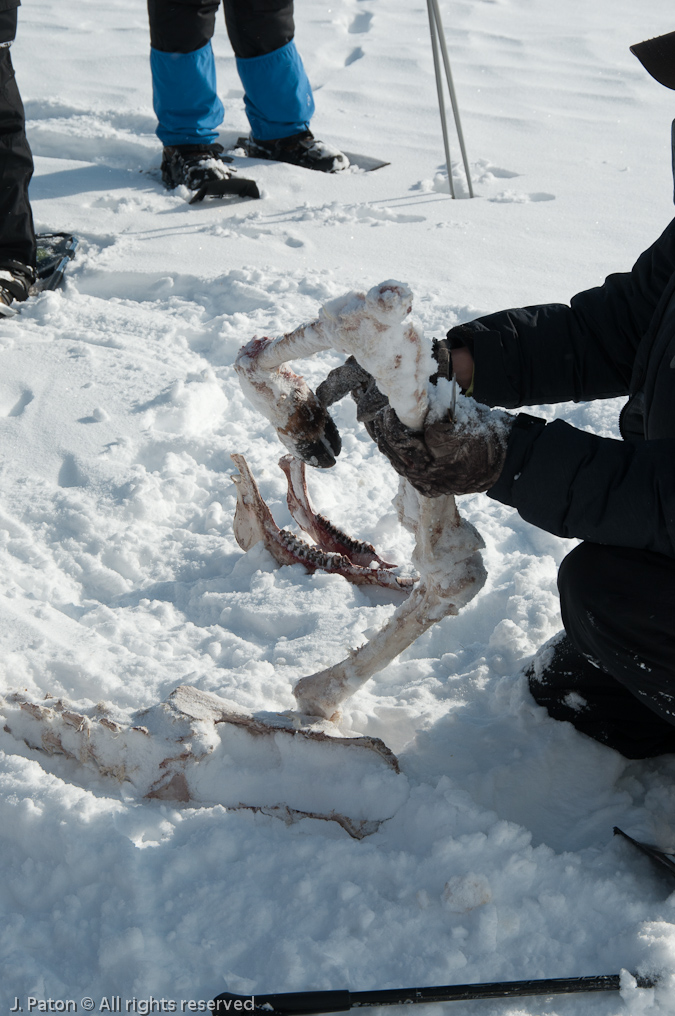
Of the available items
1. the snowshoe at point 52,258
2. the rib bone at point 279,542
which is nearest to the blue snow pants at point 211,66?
the snowshoe at point 52,258

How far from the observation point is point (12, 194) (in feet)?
10.3

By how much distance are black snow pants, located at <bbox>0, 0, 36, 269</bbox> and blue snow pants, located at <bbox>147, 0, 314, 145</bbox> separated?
1.02m

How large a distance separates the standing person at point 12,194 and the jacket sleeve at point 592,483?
2482mm

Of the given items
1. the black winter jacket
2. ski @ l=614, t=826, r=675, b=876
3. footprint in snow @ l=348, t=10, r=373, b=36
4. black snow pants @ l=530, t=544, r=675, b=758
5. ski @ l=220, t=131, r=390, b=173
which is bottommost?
ski @ l=614, t=826, r=675, b=876

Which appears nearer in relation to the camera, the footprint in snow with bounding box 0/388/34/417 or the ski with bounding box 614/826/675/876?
the ski with bounding box 614/826/675/876

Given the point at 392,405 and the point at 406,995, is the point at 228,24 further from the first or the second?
the point at 406,995

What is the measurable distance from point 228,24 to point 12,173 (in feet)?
5.52

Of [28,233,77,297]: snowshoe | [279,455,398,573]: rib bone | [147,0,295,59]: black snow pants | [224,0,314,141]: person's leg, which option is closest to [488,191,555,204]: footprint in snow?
[224,0,314,141]: person's leg

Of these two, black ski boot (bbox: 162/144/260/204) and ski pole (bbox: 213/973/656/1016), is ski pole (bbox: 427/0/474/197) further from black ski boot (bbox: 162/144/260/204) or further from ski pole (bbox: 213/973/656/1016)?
ski pole (bbox: 213/973/656/1016)

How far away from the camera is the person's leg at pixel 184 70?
3842mm

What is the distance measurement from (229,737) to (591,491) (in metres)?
0.81

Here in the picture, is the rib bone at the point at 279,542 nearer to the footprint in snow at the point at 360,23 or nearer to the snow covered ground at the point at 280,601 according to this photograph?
the snow covered ground at the point at 280,601

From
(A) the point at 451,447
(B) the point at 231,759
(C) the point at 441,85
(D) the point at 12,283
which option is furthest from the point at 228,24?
(B) the point at 231,759

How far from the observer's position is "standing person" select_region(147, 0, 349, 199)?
3.90 metres
